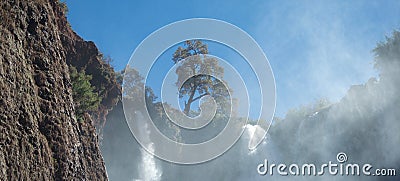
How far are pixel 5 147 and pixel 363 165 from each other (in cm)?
2915

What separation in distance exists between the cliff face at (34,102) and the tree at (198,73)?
34.4 ft

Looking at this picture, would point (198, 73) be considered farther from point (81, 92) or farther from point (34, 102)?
point (34, 102)

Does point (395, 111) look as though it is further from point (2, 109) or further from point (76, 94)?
point (2, 109)

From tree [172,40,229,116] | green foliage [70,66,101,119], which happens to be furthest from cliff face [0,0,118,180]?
tree [172,40,229,116]

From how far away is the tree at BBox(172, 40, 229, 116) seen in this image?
25719mm

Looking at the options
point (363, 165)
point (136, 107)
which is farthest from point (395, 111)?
point (136, 107)

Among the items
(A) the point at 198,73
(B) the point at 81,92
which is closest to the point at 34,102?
(B) the point at 81,92

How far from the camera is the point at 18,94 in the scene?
9.81 m

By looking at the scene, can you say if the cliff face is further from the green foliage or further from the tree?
the tree

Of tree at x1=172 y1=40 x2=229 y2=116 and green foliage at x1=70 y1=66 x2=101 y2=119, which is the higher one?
tree at x1=172 y1=40 x2=229 y2=116

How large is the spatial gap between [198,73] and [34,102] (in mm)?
16340

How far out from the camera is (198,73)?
87.2 ft

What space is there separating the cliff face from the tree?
10475 millimetres

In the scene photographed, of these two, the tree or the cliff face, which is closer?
the cliff face
